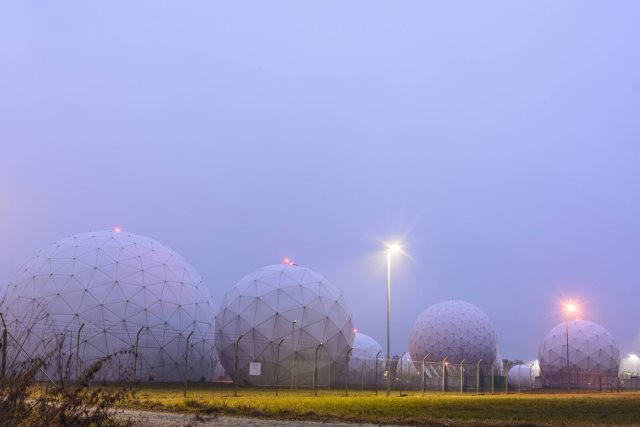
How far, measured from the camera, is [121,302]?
38312mm

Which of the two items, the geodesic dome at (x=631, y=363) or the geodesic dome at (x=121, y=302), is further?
the geodesic dome at (x=631, y=363)

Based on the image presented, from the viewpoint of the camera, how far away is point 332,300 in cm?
4138

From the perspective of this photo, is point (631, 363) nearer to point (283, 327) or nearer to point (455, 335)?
point (455, 335)

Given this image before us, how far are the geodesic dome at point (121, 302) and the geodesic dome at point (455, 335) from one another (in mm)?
27729

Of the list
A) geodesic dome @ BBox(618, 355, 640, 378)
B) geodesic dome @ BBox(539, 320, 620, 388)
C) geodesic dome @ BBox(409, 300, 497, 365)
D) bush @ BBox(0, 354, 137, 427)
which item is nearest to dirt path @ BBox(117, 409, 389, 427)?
bush @ BBox(0, 354, 137, 427)

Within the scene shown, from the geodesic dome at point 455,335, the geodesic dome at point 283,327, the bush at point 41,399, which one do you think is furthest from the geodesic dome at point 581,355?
the bush at point 41,399

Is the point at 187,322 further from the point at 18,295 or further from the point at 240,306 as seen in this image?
the point at 18,295

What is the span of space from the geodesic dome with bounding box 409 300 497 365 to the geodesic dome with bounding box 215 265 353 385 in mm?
24024

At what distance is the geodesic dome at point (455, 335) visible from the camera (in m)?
63.4

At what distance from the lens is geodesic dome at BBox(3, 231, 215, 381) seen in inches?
1458

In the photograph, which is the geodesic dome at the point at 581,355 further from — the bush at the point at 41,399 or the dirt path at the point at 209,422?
the bush at the point at 41,399

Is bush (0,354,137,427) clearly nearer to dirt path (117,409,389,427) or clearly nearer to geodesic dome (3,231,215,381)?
dirt path (117,409,389,427)

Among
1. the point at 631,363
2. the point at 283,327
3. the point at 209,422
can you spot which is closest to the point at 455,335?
the point at 283,327

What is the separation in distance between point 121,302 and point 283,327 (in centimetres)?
940
